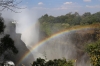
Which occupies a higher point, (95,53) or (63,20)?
(95,53)

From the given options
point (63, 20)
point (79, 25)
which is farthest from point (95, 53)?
point (63, 20)

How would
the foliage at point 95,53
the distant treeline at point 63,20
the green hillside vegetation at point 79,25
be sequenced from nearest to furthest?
the foliage at point 95,53, the green hillside vegetation at point 79,25, the distant treeline at point 63,20

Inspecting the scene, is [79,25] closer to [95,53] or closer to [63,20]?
[63,20]

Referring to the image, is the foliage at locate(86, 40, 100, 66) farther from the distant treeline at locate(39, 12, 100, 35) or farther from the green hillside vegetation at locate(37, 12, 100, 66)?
the distant treeline at locate(39, 12, 100, 35)

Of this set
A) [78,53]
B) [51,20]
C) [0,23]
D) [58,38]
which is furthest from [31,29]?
[0,23]

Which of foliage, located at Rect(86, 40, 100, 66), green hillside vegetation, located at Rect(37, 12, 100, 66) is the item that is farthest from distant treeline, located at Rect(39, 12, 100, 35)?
foliage, located at Rect(86, 40, 100, 66)

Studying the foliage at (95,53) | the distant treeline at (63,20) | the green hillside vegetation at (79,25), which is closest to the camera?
the foliage at (95,53)

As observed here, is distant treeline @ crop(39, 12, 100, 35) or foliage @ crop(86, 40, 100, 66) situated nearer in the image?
foliage @ crop(86, 40, 100, 66)

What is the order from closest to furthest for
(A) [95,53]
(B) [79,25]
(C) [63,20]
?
(A) [95,53] < (B) [79,25] < (C) [63,20]

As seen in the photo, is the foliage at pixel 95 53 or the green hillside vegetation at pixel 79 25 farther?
the green hillside vegetation at pixel 79 25

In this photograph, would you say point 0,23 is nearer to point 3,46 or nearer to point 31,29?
point 3,46

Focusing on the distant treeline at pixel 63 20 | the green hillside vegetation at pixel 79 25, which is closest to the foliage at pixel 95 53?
the green hillside vegetation at pixel 79 25

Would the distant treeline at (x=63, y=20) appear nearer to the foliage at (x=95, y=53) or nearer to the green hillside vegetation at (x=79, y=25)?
the green hillside vegetation at (x=79, y=25)
